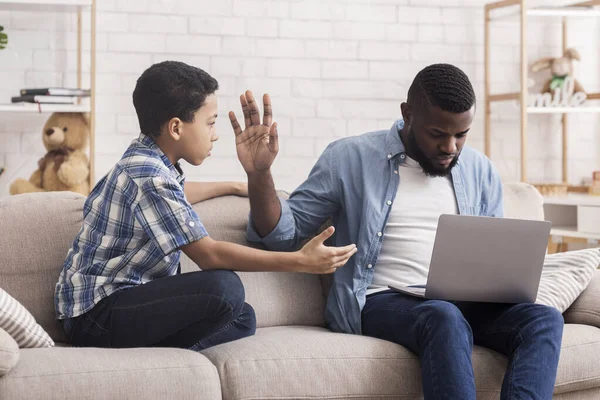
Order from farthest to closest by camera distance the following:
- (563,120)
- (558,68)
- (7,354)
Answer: (563,120), (558,68), (7,354)

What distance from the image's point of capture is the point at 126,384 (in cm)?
178

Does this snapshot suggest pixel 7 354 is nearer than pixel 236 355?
Yes

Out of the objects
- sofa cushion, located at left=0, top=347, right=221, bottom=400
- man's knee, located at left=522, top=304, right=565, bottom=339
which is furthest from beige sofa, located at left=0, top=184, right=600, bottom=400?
man's knee, located at left=522, top=304, right=565, bottom=339

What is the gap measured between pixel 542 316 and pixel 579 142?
247cm

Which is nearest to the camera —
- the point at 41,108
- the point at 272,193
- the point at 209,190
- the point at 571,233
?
the point at 272,193

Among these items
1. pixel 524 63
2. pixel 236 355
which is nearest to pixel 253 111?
pixel 236 355

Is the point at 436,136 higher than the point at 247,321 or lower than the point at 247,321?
higher

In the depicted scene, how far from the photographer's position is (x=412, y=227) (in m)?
2.35

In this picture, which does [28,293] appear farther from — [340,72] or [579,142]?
[579,142]

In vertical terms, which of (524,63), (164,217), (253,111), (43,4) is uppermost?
(43,4)

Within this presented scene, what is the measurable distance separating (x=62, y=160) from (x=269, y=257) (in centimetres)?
182

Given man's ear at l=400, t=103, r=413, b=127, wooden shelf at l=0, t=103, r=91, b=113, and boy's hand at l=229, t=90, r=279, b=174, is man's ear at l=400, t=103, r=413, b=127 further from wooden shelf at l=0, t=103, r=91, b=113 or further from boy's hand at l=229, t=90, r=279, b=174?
wooden shelf at l=0, t=103, r=91, b=113

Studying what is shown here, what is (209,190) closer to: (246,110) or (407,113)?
(246,110)

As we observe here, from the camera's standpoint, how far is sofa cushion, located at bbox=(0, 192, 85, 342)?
2217mm
